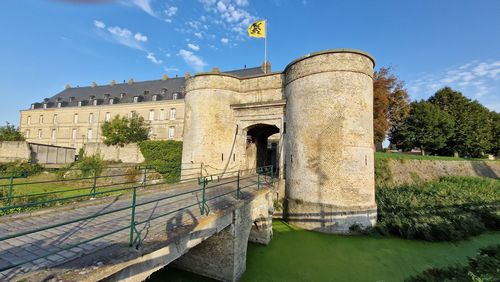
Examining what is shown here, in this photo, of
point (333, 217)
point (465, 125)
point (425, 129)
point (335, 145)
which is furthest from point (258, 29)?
point (465, 125)

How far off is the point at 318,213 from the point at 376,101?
1245 cm

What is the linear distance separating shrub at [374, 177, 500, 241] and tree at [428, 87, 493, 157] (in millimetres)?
15849

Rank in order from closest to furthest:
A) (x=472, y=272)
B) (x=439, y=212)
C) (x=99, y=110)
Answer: (x=472, y=272)
(x=439, y=212)
(x=99, y=110)

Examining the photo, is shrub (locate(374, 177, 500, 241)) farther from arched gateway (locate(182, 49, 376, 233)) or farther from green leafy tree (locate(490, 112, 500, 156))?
green leafy tree (locate(490, 112, 500, 156))

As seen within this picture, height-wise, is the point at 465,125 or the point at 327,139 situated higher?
the point at 465,125

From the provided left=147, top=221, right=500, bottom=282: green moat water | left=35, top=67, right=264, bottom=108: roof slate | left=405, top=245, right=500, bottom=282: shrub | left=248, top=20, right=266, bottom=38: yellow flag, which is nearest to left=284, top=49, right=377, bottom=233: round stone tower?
left=147, top=221, right=500, bottom=282: green moat water

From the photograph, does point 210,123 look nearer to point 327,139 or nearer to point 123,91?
point 327,139

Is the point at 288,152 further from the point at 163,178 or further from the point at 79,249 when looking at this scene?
the point at 163,178

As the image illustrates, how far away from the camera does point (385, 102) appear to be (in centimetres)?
1812

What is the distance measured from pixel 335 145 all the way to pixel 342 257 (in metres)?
4.24

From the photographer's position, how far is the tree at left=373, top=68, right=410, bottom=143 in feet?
60.0

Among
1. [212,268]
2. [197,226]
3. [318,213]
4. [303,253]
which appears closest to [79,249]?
[197,226]

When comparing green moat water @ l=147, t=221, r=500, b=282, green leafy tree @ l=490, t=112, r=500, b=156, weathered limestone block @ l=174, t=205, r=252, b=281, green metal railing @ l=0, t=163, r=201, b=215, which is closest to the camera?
green metal railing @ l=0, t=163, r=201, b=215

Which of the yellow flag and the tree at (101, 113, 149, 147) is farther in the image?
the tree at (101, 113, 149, 147)
